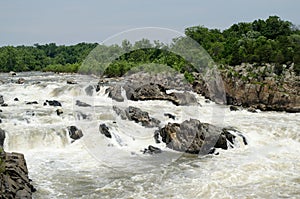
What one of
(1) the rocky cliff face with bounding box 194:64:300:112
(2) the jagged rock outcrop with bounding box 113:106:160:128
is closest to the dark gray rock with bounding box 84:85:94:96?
(2) the jagged rock outcrop with bounding box 113:106:160:128

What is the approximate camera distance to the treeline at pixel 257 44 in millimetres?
25638

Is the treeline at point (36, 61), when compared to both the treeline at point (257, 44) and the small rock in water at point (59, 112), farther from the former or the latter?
the small rock in water at point (59, 112)

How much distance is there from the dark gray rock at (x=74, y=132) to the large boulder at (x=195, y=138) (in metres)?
3.40

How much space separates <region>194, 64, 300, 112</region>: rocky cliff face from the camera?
21.1 m

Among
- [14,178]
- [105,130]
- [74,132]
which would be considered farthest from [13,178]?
[105,130]

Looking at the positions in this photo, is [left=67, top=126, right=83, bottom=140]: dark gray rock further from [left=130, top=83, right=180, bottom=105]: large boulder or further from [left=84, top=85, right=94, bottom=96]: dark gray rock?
[left=84, top=85, right=94, bottom=96]: dark gray rock

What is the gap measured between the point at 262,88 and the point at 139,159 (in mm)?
12183

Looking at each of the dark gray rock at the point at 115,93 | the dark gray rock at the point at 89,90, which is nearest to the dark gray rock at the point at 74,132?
the dark gray rock at the point at 115,93

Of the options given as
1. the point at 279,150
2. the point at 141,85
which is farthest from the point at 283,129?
the point at 141,85

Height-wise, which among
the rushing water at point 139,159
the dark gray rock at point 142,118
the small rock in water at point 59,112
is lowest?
the rushing water at point 139,159

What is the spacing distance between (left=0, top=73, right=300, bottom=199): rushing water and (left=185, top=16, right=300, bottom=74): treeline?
693 centimetres

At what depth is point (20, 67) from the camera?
55.8 m

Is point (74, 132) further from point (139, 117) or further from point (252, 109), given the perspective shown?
point (252, 109)

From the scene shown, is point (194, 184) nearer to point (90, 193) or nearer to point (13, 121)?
point (90, 193)
